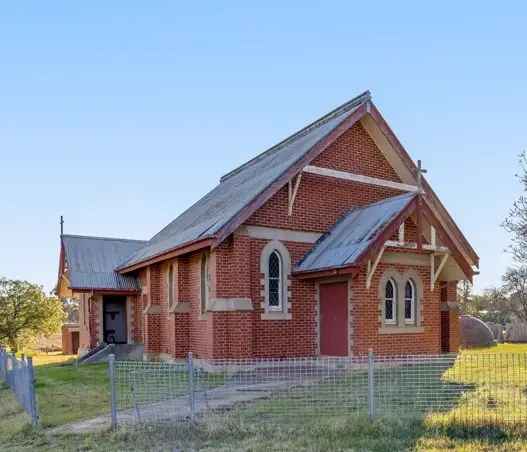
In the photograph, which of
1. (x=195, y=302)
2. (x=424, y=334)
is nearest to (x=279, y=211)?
(x=195, y=302)

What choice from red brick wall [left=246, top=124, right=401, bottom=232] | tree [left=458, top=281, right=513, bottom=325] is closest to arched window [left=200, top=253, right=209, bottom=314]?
red brick wall [left=246, top=124, right=401, bottom=232]

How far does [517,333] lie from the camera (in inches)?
1453

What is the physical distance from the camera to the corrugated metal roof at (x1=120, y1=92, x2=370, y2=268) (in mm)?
17516

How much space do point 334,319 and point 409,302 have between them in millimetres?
2396

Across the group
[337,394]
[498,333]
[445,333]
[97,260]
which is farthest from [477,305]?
[337,394]

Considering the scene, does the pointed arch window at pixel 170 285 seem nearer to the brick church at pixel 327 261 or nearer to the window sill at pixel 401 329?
the brick church at pixel 327 261

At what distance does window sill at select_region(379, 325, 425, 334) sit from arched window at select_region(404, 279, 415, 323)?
28 centimetres

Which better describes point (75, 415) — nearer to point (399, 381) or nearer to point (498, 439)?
point (399, 381)

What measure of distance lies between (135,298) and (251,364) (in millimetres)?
11469

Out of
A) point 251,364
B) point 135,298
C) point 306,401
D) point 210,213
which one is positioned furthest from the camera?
point 135,298

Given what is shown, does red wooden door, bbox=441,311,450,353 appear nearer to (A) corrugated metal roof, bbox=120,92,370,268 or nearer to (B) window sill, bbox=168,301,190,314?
(A) corrugated metal roof, bbox=120,92,370,268

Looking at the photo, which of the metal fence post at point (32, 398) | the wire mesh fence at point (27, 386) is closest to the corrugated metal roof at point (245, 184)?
the wire mesh fence at point (27, 386)

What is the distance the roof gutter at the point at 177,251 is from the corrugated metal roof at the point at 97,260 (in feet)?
4.29

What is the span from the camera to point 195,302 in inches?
747
